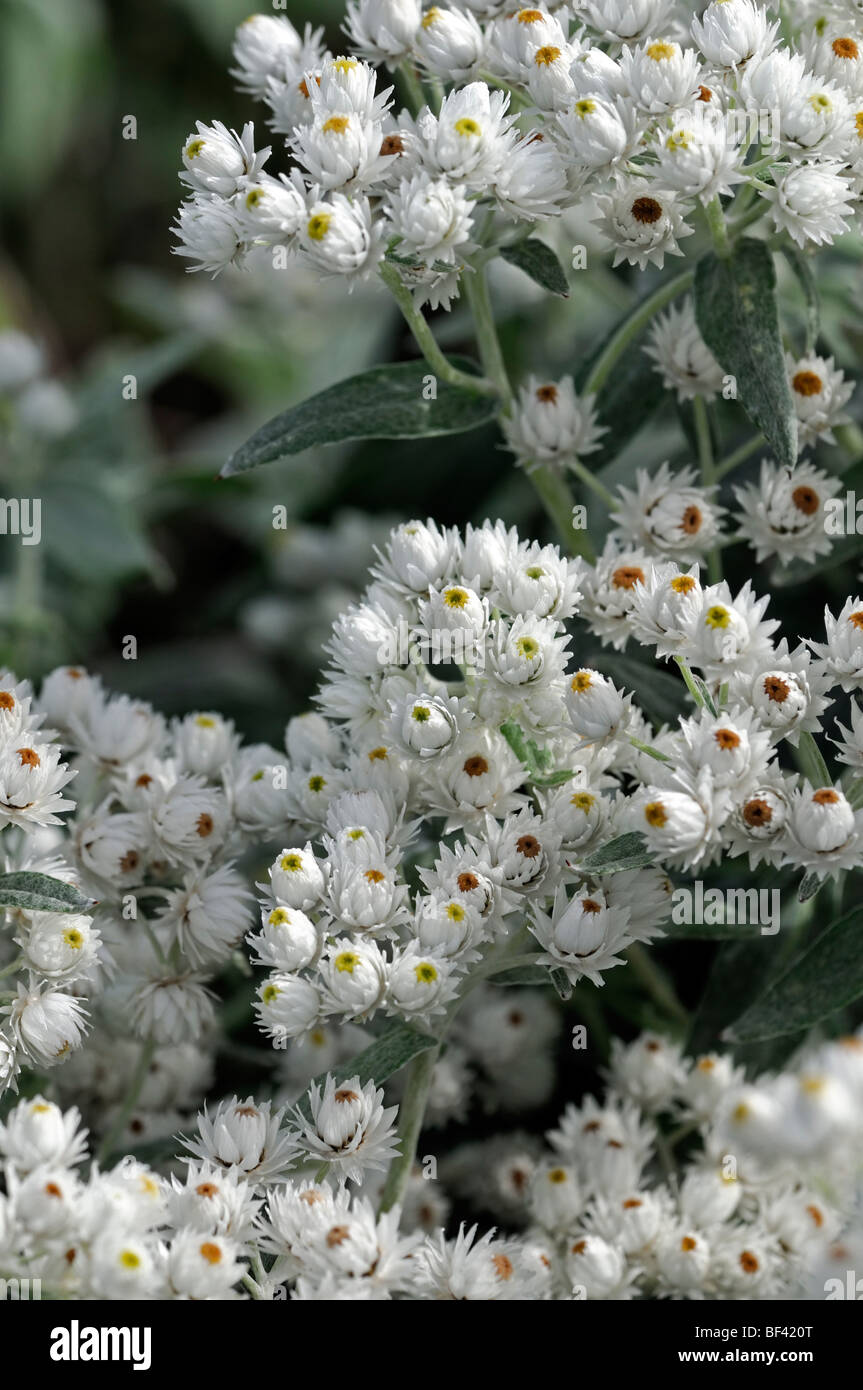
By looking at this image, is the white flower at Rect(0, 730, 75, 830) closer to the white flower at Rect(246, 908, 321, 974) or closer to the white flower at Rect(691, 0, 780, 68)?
the white flower at Rect(246, 908, 321, 974)

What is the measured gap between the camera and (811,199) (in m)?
0.66

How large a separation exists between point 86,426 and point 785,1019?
84cm

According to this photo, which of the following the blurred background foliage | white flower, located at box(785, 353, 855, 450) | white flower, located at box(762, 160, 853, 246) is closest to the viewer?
white flower, located at box(762, 160, 853, 246)

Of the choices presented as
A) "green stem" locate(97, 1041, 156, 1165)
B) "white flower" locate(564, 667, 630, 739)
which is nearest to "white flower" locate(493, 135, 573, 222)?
"white flower" locate(564, 667, 630, 739)

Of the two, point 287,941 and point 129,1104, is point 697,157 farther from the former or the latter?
point 129,1104

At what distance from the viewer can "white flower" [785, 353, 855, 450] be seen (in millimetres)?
761

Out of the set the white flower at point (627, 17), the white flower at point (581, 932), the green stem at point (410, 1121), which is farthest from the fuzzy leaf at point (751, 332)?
the green stem at point (410, 1121)

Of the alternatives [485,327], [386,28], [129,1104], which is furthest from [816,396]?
[129,1104]

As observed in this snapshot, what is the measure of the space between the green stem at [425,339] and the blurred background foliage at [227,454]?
93mm

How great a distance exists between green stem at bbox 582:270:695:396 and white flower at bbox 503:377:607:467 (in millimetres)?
14

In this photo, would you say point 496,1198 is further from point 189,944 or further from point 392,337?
point 392,337

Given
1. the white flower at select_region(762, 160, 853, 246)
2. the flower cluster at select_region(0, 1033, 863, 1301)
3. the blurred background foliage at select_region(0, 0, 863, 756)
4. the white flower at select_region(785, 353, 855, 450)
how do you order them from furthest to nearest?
the blurred background foliage at select_region(0, 0, 863, 756)
the white flower at select_region(785, 353, 855, 450)
the white flower at select_region(762, 160, 853, 246)
the flower cluster at select_region(0, 1033, 863, 1301)

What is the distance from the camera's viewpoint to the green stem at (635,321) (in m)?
0.77
